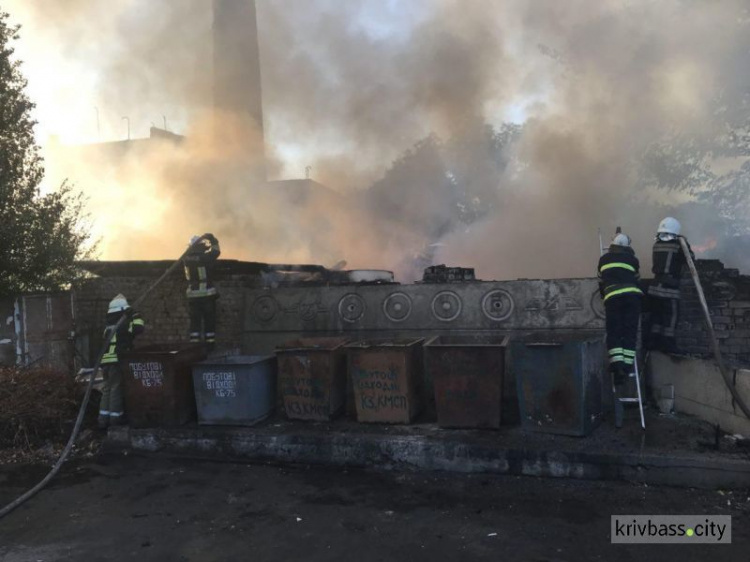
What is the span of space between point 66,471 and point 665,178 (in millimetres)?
15182

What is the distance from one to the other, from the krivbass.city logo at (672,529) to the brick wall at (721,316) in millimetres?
2705

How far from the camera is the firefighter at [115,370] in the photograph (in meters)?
5.60

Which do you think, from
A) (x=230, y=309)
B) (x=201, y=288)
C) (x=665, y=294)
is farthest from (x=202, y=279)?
(x=665, y=294)

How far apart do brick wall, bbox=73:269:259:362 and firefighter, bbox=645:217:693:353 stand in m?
4.70

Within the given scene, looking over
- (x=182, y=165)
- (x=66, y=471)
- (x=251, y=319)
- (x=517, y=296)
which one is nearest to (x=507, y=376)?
(x=517, y=296)

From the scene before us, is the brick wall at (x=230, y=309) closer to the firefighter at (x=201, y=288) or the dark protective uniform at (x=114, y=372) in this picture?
the firefighter at (x=201, y=288)

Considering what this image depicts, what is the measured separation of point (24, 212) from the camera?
7.59 m

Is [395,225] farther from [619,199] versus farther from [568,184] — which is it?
[619,199]

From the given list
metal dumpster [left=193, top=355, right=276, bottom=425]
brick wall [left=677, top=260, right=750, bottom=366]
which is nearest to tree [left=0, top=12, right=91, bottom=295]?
metal dumpster [left=193, top=355, right=276, bottom=425]

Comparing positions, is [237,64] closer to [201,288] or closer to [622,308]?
[201,288]

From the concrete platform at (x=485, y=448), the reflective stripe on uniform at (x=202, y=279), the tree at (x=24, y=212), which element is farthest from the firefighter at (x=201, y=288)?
the tree at (x=24, y=212)

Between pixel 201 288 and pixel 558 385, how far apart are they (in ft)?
14.2

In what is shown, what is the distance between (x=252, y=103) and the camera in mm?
15867

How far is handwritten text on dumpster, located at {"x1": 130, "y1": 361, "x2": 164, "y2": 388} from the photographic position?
5383 mm
